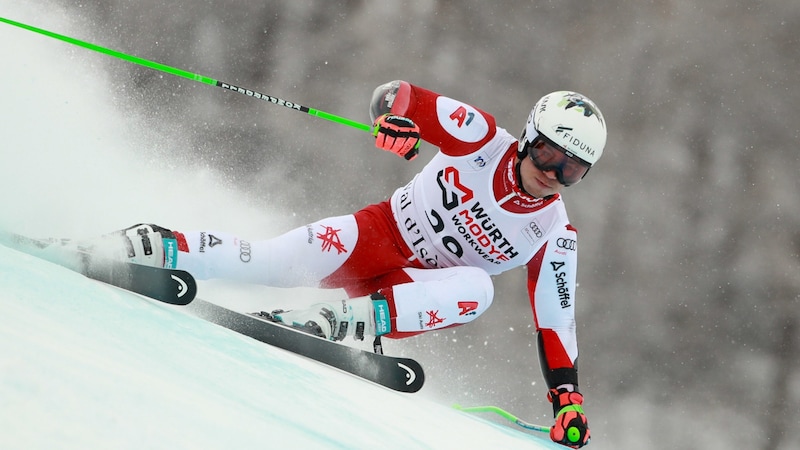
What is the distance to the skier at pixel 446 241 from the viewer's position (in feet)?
10.4

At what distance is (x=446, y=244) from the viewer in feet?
11.7

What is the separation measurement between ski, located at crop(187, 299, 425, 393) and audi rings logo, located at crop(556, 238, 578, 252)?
88cm

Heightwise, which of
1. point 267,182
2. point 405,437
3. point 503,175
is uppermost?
point 267,182

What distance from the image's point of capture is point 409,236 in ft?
11.9

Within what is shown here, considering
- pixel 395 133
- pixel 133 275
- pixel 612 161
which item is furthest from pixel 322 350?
pixel 612 161

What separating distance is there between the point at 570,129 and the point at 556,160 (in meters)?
0.13

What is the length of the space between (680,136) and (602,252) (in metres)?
1.22

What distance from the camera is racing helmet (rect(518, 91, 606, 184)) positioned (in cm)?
325

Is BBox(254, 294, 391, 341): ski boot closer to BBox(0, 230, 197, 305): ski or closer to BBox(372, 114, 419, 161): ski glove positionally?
BBox(0, 230, 197, 305): ski

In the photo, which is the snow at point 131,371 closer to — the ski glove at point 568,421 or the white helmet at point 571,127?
the ski glove at point 568,421

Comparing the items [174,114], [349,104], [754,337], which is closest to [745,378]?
[754,337]

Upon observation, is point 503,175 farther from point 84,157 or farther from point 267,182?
point 267,182

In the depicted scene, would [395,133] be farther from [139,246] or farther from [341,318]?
[139,246]

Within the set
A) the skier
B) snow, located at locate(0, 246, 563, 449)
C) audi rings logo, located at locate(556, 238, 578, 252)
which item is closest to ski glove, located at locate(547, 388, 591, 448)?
the skier
